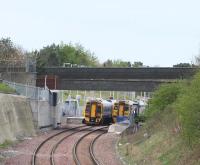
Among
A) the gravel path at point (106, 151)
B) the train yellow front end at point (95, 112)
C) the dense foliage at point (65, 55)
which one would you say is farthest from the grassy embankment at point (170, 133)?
the dense foliage at point (65, 55)

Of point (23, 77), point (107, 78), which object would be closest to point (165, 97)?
point (107, 78)

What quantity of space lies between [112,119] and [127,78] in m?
5.06

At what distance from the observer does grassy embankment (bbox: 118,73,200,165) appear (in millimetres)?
19484

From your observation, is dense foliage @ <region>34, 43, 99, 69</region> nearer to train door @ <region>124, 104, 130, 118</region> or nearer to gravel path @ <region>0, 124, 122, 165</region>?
train door @ <region>124, 104, 130, 118</region>

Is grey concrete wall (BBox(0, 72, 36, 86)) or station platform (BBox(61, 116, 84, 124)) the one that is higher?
grey concrete wall (BBox(0, 72, 36, 86))

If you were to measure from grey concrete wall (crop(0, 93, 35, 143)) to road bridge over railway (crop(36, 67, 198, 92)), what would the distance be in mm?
21983

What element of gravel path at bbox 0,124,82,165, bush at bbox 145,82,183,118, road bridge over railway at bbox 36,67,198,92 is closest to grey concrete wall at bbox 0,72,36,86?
road bridge over railway at bbox 36,67,198,92

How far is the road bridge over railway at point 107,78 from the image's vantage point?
64.2m

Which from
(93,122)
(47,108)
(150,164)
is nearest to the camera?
(150,164)

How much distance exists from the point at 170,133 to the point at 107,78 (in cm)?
4031

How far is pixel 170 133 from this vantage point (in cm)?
2731

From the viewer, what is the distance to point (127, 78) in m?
66.1

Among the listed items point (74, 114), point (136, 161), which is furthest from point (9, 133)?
point (74, 114)

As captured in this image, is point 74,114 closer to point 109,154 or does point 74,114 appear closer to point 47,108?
point 47,108
